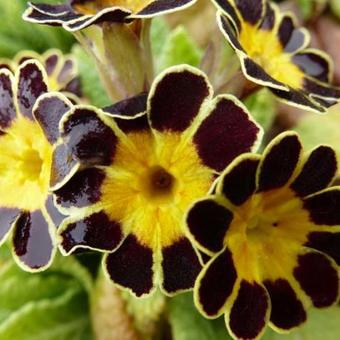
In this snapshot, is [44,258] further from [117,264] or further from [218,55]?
[218,55]

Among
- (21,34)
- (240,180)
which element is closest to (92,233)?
(240,180)

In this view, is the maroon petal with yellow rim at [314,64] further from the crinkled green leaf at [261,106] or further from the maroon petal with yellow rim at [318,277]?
the maroon petal with yellow rim at [318,277]

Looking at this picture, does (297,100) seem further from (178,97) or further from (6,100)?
(6,100)

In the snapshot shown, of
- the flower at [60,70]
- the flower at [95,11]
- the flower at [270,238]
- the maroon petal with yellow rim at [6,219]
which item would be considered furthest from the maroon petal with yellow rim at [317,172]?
the flower at [60,70]

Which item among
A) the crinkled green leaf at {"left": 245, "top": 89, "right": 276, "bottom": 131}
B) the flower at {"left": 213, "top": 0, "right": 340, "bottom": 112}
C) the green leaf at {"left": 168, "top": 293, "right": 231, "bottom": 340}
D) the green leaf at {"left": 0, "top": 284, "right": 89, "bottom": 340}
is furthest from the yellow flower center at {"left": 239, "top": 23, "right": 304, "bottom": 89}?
the green leaf at {"left": 0, "top": 284, "right": 89, "bottom": 340}

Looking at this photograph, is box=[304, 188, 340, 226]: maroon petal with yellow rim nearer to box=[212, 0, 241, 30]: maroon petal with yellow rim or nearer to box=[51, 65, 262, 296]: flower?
box=[51, 65, 262, 296]: flower

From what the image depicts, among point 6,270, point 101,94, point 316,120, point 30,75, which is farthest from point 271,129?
point 30,75
